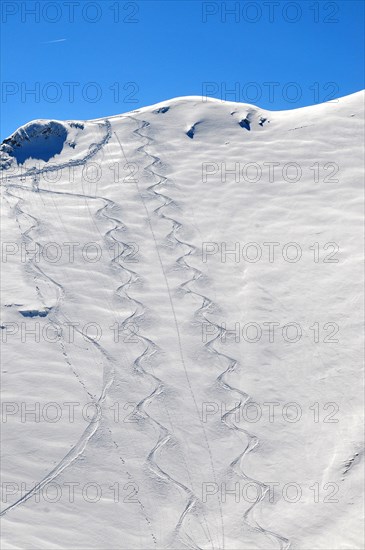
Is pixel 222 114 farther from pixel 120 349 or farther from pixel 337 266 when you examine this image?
pixel 120 349

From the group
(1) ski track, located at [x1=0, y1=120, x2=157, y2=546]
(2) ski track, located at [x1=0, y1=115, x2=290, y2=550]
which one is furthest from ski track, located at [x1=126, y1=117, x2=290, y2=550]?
(1) ski track, located at [x1=0, y1=120, x2=157, y2=546]

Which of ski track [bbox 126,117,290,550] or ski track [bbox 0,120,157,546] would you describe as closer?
ski track [bbox 126,117,290,550]

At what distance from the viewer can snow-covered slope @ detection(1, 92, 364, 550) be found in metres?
6.79

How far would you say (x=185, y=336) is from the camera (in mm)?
9266

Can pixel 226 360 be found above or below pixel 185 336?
below

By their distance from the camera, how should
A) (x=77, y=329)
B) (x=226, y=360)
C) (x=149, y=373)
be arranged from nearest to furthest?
(x=149, y=373) → (x=226, y=360) → (x=77, y=329)

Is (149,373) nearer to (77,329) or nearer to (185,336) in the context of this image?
(185,336)

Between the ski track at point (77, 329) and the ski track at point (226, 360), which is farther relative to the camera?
the ski track at point (77, 329)

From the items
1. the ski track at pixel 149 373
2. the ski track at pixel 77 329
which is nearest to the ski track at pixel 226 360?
the ski track at pixel 149 373

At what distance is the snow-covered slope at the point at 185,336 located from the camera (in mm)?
6785

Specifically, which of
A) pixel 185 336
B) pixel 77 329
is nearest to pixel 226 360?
pixel 185 336

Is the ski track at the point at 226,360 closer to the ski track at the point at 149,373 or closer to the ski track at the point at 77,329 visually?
the ski track at the point at 149,373

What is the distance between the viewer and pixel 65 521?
651 centimetres

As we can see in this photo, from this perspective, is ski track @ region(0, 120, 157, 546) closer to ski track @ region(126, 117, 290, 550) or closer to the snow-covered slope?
the snow-covered slope
